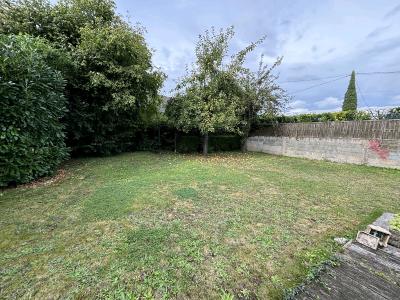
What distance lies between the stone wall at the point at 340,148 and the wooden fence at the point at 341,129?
3.7 inches

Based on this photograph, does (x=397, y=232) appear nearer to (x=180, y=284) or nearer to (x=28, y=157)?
(x=180, y=284)

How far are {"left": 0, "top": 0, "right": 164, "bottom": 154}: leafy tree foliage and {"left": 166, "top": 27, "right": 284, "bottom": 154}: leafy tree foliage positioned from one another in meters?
1.75

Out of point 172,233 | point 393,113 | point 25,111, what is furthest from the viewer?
point 393,113

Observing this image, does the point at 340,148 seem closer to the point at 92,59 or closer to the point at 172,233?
the point at 172,233

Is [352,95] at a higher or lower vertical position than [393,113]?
higher

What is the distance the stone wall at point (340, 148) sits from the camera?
7.39 metres

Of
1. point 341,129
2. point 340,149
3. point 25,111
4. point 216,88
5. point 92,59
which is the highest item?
point 92,59

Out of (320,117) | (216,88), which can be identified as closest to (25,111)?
(216,88)

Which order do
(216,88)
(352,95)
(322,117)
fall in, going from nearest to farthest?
(216,88) < (322,117) < (352,95)

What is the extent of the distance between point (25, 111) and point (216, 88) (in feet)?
23.3

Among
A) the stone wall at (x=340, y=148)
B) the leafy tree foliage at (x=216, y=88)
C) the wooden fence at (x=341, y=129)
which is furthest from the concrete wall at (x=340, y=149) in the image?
the leafy tree foliage at (x=216, y=88)

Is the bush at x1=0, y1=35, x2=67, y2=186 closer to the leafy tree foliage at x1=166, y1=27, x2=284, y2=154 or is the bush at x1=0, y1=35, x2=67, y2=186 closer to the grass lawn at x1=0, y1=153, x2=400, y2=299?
the grass lawn at x1=0, y1=153, x2=400, y2=299

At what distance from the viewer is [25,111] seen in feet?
15.2

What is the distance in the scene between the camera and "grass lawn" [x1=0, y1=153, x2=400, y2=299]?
1.92m
